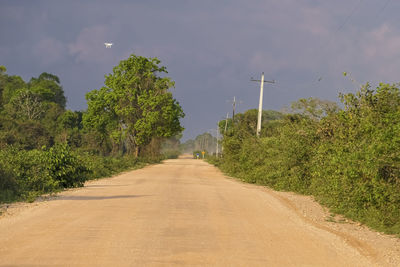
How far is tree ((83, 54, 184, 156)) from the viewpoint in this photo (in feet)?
202

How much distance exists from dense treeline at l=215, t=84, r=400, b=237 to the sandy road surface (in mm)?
1461

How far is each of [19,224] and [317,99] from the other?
17.1m

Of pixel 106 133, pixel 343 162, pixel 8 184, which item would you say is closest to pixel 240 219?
pixel 343 162

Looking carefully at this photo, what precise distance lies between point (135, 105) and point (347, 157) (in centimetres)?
5047

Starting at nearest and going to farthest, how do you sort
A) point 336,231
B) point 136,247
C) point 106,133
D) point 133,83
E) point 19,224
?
point 136,247
point 19,224
point 336,231
point 133,83
point 106,133

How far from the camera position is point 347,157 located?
14.1 meters

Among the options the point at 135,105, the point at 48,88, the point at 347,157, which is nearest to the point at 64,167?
the point at 347,157

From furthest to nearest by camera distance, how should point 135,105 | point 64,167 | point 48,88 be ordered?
point 48,88 → point 135,105 → point 64,167

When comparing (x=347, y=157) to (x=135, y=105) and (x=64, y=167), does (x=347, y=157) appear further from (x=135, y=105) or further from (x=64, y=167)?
(x=135, y=105)

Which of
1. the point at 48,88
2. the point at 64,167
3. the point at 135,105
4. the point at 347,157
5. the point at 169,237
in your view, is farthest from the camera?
the point at 48,88

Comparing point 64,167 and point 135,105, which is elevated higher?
point 135,105

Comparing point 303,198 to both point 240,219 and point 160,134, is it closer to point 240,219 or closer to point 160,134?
point 240,219

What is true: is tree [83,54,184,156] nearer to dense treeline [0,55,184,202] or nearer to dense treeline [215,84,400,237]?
dense treeline [0,55,184,202]

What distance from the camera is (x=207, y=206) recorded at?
1520 centimetres
